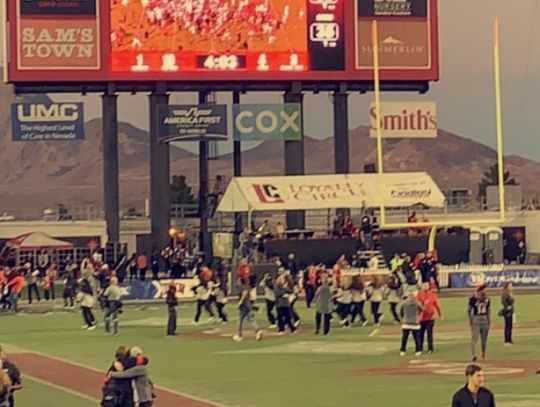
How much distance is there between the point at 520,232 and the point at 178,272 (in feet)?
75.6

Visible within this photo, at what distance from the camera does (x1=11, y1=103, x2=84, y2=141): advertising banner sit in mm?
64875

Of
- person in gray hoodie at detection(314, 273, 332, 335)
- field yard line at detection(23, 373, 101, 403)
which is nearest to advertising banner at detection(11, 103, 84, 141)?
person in gray hoodie at detection(314, 273, 332, 335)

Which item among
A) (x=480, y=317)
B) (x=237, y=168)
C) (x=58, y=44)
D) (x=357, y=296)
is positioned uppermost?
(x=58, y=44)

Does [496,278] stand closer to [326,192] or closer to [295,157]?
[326,192]

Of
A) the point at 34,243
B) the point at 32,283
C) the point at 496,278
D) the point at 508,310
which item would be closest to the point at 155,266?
the point at 32,283

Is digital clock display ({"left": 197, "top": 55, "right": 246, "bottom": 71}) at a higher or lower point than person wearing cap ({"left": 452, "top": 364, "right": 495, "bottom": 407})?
higher

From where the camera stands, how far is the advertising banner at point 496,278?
56281 mm

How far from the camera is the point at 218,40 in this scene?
208 feet

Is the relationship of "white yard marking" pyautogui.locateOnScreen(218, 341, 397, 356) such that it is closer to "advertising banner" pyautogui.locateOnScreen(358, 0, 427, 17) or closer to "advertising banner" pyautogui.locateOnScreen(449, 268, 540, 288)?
"advertising banner" pyautogui.locateOnScreen(449, 268, 540, 288)

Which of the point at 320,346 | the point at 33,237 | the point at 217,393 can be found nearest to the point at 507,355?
the point at 320,346

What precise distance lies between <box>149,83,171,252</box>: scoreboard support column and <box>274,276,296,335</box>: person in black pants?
27482mm

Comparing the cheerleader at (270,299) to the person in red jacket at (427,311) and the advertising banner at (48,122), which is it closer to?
the person in red jacket at (427,311)

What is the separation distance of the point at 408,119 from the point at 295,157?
502 centimetres

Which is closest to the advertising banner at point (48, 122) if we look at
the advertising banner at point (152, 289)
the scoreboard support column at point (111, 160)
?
the scoreboard support column at point (111, 160)
